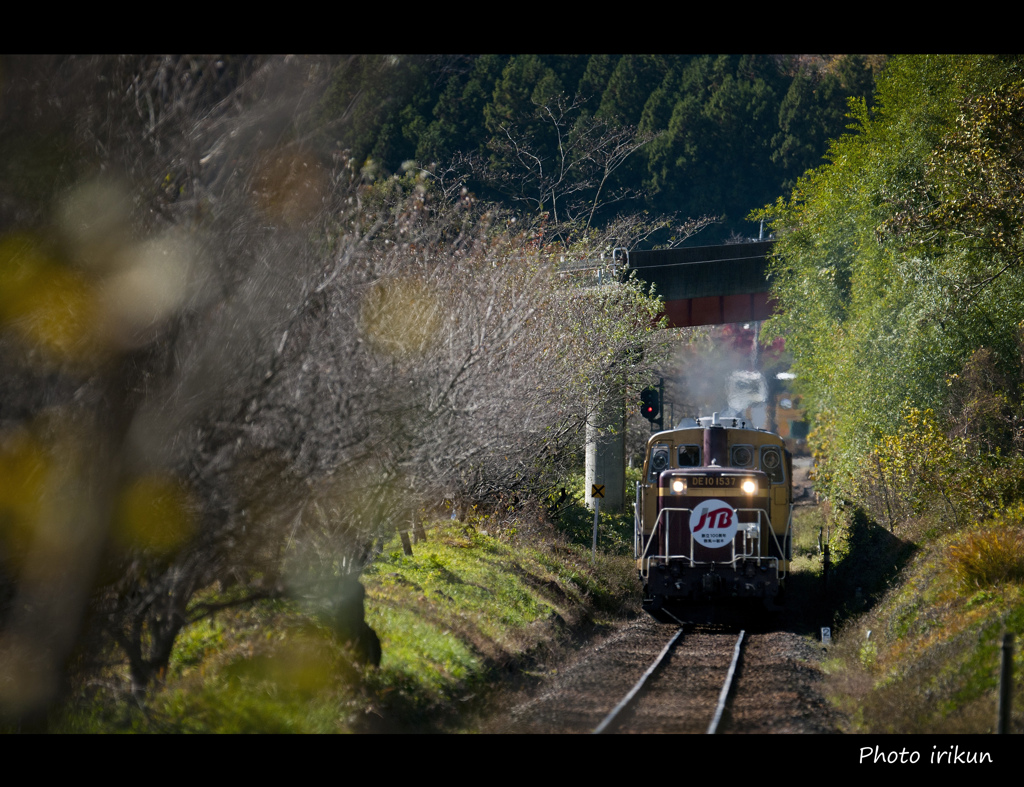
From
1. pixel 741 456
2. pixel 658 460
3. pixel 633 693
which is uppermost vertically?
pixel 741 456

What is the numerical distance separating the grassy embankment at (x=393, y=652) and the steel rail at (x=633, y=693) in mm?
1609

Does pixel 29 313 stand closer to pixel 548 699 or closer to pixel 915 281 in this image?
pixel 548 699

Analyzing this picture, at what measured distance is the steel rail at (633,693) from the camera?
10.5m

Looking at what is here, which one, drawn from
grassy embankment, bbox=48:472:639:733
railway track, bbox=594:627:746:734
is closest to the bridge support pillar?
grassy embankment, bbox=48:472:639:733

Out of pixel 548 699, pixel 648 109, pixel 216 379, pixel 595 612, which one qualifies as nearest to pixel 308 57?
pixel 216 379

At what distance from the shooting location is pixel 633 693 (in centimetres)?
1223

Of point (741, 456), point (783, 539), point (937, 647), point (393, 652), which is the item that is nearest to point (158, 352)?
point (393, 652)

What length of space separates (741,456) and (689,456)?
3.23 feet

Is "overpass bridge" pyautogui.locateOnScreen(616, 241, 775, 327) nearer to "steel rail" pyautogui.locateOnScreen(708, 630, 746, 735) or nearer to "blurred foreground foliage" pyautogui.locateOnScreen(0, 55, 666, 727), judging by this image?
"steel rail" pyautogui.locateOnScreen(708, 630, 746, 735)

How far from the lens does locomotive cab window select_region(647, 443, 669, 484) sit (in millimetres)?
19328

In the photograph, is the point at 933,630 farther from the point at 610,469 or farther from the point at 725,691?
the point at 610,469

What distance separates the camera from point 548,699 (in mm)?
A: 12492

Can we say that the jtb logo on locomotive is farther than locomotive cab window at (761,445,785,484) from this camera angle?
No

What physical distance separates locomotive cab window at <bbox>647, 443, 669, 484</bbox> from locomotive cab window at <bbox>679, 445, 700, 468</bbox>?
10.8 inches
